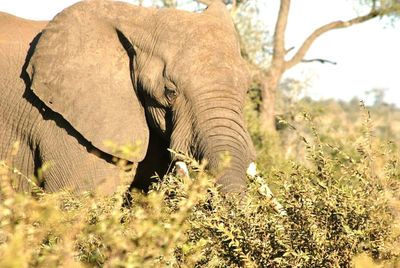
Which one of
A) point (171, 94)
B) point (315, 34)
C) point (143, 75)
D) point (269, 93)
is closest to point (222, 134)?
point (171, 94)

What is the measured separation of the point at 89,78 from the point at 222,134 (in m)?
1.03

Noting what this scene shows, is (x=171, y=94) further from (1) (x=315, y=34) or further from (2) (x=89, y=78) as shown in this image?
(1) (x=315, y=34)

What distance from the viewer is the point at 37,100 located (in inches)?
248

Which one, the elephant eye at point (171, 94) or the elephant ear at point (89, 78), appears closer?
the elephant eye at point (171, 94)

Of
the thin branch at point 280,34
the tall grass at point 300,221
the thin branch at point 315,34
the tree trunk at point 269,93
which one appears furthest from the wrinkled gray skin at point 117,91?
the thin branch at point 315,34

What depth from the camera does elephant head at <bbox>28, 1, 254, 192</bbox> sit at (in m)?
5.86

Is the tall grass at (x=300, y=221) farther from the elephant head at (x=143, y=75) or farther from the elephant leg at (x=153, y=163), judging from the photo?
the elephant leg at (x=153, y=163)

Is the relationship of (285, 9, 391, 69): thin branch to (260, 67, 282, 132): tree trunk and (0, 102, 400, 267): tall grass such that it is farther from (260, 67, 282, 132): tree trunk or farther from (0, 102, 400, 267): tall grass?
(0, 102, 400, 267): tall grass

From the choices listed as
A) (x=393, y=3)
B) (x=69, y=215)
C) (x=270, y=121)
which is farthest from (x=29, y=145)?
(x=393, y=3)

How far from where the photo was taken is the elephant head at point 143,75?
5.86 m

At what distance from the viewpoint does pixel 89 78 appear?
626 centimetres

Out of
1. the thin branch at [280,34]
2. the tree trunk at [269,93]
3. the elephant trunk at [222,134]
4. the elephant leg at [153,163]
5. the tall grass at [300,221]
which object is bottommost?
the tall grass at [300,221]

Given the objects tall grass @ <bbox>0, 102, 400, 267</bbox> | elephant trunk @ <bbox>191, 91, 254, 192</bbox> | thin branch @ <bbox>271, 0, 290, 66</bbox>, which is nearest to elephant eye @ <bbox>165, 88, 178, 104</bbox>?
elephant trunk @ <bbox>191, 91, 254, 192</bbox>

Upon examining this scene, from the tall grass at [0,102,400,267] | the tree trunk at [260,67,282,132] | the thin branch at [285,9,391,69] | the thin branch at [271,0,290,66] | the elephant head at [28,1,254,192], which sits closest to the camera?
the tall grass at [0,102,400,267]
